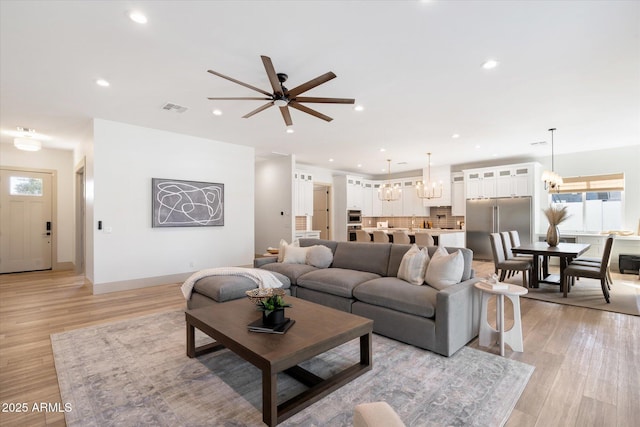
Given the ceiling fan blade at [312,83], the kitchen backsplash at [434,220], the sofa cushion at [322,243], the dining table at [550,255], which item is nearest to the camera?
the ceiling fan blade at [312,83]

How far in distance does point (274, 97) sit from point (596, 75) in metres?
3.63

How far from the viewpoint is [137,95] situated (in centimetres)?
405

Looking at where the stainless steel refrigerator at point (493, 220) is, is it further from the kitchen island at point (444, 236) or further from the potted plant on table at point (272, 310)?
the potted plant on table at point (272, 310)

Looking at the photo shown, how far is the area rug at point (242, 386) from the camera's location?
196 centimetres

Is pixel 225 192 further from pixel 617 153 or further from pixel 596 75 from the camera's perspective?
pixel 617 153

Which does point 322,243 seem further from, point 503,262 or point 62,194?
point 62,194

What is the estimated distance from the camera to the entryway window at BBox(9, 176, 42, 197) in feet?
22.2

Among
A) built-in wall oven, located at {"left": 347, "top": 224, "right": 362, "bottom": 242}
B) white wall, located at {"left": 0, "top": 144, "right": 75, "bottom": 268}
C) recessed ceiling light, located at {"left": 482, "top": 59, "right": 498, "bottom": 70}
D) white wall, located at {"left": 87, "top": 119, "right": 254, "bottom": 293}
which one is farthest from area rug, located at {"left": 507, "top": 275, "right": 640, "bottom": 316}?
white wall, located at {"left": 0, "top": 144, "right": 75, "bottom": 268}

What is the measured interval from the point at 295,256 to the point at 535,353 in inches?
127

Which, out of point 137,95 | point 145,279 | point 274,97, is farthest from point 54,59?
point 145,279

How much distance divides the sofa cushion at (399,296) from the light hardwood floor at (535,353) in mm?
694

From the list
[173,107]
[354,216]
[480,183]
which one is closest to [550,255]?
[480,183]

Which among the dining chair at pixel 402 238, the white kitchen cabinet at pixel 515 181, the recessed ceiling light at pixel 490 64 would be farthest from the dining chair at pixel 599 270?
the recessed ceiling light at pixel 490 64

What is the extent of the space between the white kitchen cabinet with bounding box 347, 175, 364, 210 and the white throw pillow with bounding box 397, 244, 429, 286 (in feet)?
20.4
